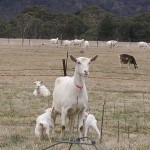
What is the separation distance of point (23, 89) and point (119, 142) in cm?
1179

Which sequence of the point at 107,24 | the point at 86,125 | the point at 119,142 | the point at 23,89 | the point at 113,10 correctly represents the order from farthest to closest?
the point at 113,10
the point at 107,24
the point at 23,89
the point at 86,125
the point at 119,142

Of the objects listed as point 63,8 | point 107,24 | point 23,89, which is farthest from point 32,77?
point 63,8

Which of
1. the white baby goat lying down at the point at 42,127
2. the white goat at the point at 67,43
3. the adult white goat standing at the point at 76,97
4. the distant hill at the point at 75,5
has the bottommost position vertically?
the white goat at the point at 67,43

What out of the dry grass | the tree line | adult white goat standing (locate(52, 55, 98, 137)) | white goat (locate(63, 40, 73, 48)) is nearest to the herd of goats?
adult white goat standing (locate(52, 55, 98, 137))

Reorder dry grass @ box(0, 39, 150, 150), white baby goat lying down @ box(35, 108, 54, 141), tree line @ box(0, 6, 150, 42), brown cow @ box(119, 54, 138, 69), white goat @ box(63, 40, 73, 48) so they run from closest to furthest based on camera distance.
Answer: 1. dry grass @ box(0, 39, 150, 150)
2. white baby goat lying down @ box(35, 108, 54, 141)
3. brown cow @ box(119, 54, 138, 69)
4. white goat @ box(63, 40, 73, 48)
5. tree line @ box(0, 6, 150, 42)

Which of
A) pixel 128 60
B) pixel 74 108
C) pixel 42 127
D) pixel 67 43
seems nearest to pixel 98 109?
pixel 74 108

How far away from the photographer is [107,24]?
92.8 m

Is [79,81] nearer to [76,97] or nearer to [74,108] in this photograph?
[76,97]

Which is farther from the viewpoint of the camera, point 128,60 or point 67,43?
point 67,43

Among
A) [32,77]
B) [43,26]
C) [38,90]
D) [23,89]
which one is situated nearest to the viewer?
[38,90]

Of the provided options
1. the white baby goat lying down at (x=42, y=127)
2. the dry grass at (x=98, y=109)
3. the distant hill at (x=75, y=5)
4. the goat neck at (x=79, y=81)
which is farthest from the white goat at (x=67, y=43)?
the distant hill at (x=75, y=5)

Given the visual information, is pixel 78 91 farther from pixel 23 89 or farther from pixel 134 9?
pixel 134 9

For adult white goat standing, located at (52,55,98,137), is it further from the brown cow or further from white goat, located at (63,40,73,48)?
white goat, located at (63,40,73,48)

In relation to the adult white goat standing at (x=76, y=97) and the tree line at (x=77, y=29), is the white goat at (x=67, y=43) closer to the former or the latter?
the tree line at (x=77, y=29)
